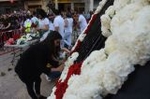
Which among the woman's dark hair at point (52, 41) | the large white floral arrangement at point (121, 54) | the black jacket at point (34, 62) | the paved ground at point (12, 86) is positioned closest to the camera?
the large white floral arrangement at point (121, 54)

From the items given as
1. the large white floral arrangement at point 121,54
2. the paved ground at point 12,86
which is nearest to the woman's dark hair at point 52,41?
the paved ground at point 12,86

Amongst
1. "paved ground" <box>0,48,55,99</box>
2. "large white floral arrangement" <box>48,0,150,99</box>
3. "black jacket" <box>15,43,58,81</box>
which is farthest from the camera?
"paved ground" <box>0,48,55,99</box>

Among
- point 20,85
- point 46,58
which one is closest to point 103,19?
point 46,58

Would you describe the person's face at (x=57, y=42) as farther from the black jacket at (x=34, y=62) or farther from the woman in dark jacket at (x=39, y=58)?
the black jacket at (x=34, y=62)

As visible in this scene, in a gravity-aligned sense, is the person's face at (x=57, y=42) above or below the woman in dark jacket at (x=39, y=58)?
above

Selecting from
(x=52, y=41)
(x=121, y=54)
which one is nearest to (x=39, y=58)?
(x=52, y=41)

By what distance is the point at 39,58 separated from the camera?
6328 mm

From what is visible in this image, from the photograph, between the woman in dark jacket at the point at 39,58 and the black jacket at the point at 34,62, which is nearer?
the woman in dark jacket at the point at 39,58

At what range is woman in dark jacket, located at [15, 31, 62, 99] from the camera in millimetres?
6035

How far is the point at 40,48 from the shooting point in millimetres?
6281

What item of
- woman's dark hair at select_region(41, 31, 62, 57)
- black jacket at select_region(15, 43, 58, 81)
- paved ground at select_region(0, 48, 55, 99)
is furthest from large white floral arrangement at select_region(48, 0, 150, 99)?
paved ground at select_region(0, 48, 55, 99)

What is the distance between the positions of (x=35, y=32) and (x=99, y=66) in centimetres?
1087

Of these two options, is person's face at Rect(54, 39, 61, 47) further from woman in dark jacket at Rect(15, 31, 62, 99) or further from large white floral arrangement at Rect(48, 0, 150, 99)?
large white floral arrangement at Rect(48, 0, 150, 99)

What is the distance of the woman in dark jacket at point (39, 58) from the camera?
6035 mm
